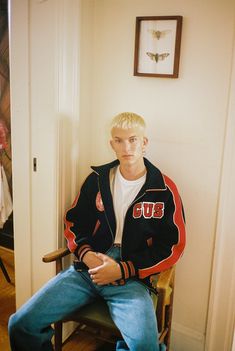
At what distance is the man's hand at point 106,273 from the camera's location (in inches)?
63.7

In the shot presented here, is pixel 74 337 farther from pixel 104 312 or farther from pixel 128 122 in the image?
pixel 128 122

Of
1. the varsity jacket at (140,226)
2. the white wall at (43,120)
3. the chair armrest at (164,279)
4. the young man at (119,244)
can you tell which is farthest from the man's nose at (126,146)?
the chair armrest at (164,279)

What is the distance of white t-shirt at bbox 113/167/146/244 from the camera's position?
1.76 metres

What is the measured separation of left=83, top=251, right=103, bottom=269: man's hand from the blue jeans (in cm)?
7

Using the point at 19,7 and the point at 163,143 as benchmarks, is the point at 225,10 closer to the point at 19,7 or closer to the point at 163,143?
the point at 163,143

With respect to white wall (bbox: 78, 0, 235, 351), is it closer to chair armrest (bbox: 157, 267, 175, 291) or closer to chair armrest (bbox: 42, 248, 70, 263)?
chair armrest (bbox: 157, 267, 175, 291)

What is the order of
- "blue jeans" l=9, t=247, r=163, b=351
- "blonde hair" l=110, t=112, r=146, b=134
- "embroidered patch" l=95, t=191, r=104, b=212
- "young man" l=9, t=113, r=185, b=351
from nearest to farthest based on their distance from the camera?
"blue jeans" l=9, t=247, r=163, b=351, "young man" l=9, t=113, r=185, b=351, "blonde hair" l=110, t=112, r=146, b=134, "embroidered patch" l=95, t=191, r=104, b=212

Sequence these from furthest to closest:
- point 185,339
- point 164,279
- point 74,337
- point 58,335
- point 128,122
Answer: point 74,337
point 185,339
point 58,335
point 128,122
point 164,279

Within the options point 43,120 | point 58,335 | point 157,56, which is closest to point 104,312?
point 58,335

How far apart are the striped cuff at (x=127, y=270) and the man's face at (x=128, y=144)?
467 millimetres

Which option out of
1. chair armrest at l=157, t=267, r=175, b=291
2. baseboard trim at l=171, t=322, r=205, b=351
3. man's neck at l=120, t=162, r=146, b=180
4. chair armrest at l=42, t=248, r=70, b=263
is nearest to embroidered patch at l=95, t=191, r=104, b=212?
man's neck at l=120, t=162, r=146, b=180

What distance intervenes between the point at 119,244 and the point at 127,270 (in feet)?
0.59

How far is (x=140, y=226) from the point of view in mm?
1706

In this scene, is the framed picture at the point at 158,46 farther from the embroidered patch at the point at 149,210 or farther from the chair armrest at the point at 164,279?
the chair armrest at the point at 164,279
